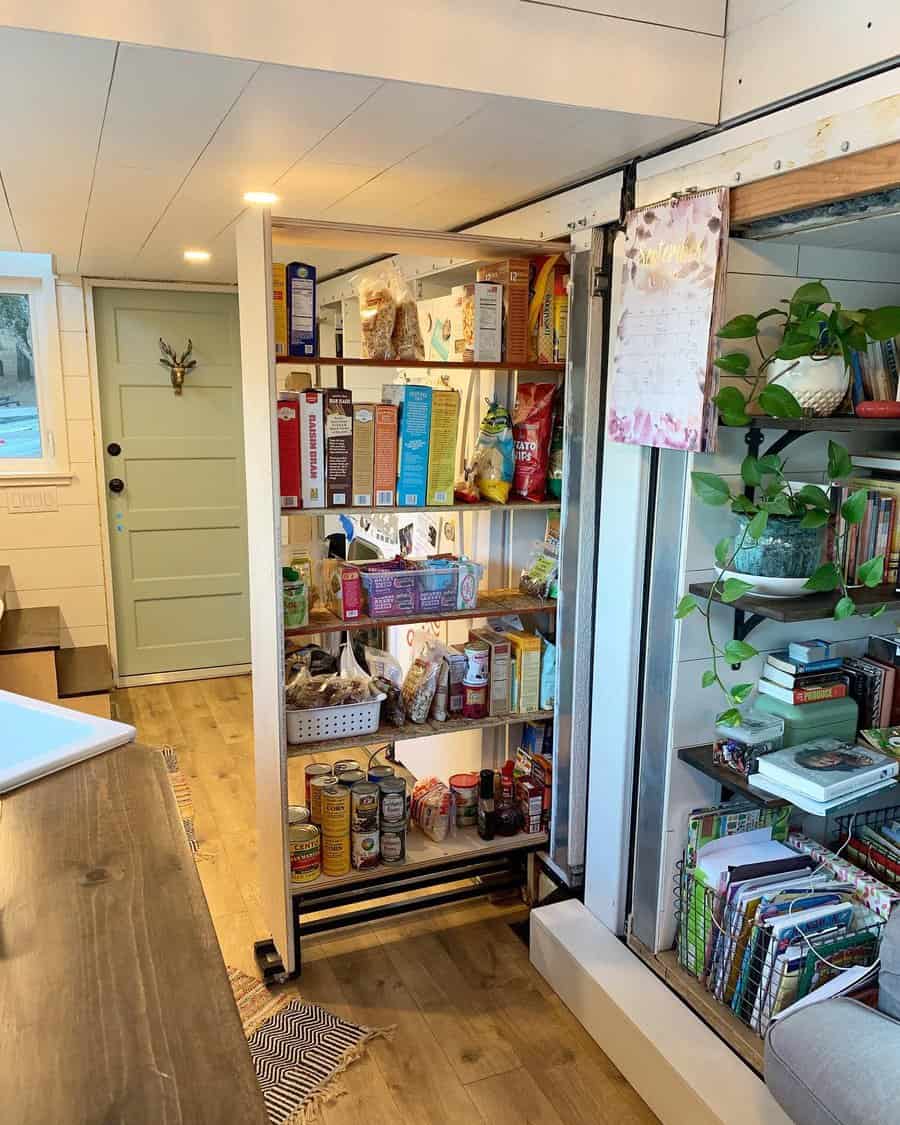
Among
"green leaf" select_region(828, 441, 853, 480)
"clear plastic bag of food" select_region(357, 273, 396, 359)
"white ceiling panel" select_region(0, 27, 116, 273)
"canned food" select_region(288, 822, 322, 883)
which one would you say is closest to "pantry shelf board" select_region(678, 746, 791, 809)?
"green leaf" select_region(828, 441, 853, 480)

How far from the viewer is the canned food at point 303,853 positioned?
7.71 feet

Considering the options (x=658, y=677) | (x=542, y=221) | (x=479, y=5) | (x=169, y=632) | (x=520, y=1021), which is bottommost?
(x=520, y=1021)

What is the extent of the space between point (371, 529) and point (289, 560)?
4.62ft

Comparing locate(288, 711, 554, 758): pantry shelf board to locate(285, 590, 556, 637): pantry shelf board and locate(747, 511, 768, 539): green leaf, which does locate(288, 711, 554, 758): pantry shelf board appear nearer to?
locate(285, 590, 556, 637): pantry shelf board

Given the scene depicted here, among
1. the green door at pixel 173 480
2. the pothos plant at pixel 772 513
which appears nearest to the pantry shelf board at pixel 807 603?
the pothos plant at pixel 772 513

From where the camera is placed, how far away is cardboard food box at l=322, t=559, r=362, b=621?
232 centimetres

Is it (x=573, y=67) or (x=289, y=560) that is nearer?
(x=573, y=67)

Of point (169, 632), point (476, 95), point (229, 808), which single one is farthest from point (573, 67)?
point (169, 632)

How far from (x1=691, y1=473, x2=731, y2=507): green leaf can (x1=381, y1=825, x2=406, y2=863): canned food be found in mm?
1269

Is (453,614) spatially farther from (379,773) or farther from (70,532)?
(70,532)

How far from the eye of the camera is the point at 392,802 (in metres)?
2.43

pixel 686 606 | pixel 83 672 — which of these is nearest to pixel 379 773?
pixel 686 606

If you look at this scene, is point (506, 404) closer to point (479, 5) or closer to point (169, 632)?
point (479, 5)

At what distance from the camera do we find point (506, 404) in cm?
279
